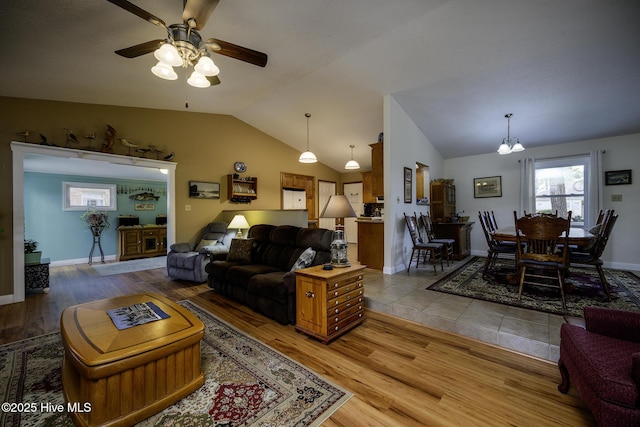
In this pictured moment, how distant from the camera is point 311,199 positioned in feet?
25.1

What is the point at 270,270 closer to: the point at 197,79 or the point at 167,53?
the point at 197,79

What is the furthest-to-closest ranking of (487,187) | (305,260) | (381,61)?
(487,187)
(381,61)
(305,260)

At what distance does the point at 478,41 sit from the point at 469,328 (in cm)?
311

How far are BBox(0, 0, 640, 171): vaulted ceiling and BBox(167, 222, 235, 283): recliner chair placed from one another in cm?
258

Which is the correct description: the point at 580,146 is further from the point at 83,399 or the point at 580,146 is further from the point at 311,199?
the point at 83,399

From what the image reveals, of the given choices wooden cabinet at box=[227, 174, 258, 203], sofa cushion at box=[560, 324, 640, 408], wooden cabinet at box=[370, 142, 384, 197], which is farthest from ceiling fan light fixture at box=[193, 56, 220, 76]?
wooden cabinet at box=[227, 174, 258, 203]

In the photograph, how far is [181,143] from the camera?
17.0 ft

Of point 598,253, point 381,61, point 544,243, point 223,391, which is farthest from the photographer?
point 381,61

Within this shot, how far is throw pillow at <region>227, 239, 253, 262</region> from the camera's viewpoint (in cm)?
378

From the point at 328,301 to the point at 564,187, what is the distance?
5785mm

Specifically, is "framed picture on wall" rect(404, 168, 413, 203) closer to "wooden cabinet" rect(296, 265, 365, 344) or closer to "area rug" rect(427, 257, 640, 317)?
"area rug" rect(427, 257, 640, 317)

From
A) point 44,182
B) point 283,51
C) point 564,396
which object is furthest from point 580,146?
point 44,182

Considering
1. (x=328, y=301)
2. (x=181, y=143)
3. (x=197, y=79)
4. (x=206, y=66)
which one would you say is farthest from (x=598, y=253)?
(x=181, y=143)

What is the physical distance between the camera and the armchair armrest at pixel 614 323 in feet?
4.91
